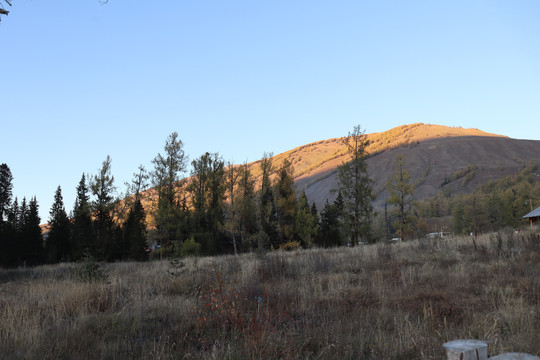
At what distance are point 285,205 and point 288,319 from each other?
29.5 meters

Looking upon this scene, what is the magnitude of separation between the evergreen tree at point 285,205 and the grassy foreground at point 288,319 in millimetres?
25581

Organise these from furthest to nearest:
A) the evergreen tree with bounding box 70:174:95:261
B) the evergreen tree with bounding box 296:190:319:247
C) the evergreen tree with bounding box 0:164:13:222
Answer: the evergreen tree with bounding box 0:164:13:222
the evergreen tree with bounding box 296:190:319:247
the evergreen tree with bounding box 70:174:95:261

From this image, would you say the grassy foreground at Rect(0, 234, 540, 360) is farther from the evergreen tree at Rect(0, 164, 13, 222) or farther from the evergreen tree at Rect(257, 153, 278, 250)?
the evergreen tree at Rect(0, 164, 13, 222)

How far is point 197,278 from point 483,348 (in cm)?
800

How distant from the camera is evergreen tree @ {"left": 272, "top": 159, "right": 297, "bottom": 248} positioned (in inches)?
1359

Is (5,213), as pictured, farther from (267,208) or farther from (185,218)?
(267,208)

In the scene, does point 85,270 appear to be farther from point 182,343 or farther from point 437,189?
point 437,189

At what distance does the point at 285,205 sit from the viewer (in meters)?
34.8

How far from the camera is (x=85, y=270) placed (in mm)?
9102

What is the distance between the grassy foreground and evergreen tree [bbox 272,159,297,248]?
2558 cm

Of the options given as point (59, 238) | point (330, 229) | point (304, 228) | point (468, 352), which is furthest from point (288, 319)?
point (59, 238)

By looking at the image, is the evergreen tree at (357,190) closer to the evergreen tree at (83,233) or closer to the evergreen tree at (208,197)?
the evergreen tree at (208,197)

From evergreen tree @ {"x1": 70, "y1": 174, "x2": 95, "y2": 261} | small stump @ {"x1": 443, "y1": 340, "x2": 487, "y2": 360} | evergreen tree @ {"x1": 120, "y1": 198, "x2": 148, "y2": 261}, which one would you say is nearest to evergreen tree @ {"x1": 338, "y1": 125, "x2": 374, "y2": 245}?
evergreen tree @ {"x1": 120, "y1": 198, "x2": 148, "y2": 261}

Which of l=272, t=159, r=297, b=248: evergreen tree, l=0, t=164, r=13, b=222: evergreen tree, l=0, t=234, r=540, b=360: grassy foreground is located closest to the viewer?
l=0, t=234, r=540, b=360: grassy foreground
